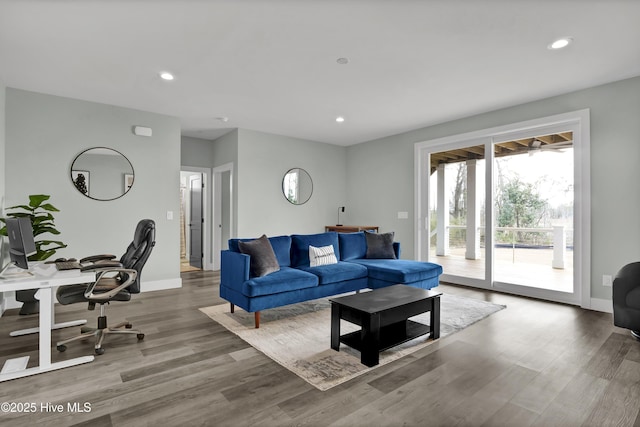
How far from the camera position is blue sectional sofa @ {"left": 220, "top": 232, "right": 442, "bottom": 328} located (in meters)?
3.26

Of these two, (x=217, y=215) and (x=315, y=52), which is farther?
(x=217, y=215)

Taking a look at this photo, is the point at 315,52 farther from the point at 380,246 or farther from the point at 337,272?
the point at 380,246

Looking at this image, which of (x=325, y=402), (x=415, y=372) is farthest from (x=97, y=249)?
(x=415, y=372)

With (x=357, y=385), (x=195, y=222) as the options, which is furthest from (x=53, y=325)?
(x=195, y=222)

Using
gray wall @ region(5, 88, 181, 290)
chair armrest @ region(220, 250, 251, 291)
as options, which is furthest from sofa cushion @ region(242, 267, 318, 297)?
gray wall @ region(5, 88, 181, 290)

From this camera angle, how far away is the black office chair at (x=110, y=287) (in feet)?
8.82

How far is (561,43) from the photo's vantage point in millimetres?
2820

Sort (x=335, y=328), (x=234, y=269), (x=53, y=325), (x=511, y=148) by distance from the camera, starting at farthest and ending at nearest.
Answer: (x=511, y=148) → (x=234, y=269) → (x=53, y=325) → (x=335, y=328)

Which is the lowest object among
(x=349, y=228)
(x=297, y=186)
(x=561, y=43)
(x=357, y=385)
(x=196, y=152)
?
(x=357, y=385)

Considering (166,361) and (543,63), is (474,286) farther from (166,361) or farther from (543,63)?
(166,361)

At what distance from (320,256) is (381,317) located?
1.69 m

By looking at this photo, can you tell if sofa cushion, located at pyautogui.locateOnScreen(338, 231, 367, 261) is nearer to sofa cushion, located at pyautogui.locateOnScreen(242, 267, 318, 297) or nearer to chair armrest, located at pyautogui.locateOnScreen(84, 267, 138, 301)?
sofa cushion, located at pyautogui.locateOnScreen(242, 267, 318, 297)

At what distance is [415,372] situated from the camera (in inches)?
92.4

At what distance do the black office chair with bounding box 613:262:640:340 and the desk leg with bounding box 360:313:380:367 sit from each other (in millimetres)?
2377
